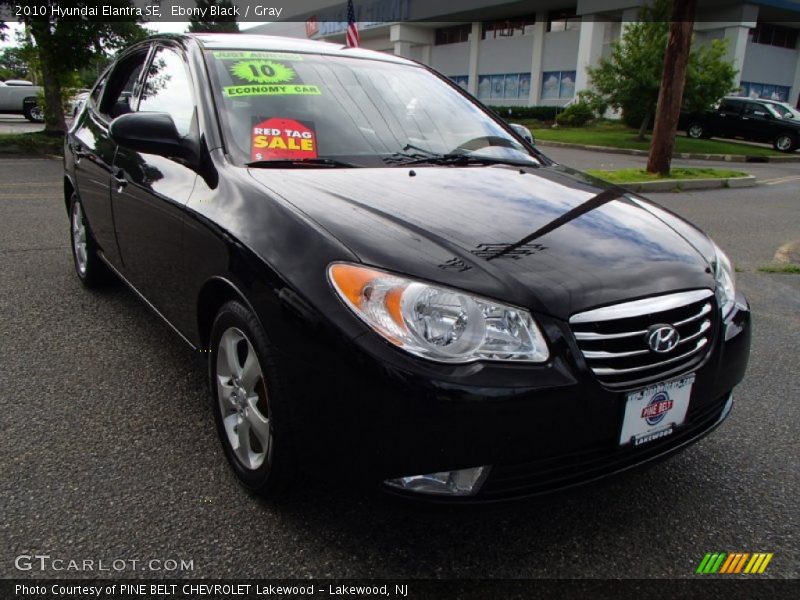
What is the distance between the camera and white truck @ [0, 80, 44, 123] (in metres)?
23.9

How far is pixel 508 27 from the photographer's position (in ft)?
123

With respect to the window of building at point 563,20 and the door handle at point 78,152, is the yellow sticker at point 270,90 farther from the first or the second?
the window of building at point 563,20

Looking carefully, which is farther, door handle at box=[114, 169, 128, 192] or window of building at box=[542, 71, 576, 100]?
window of building at box=[542, 71, 576, 100]

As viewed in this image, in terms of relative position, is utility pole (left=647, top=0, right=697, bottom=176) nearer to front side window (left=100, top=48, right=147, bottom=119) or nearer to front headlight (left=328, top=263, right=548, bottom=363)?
front side window (left=100, top=48, right=147, bottom=119)

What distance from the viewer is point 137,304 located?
411cm

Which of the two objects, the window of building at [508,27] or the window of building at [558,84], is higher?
Answer: the window of building at [508,27]

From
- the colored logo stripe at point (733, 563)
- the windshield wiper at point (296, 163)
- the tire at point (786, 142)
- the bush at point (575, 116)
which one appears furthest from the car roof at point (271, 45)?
the bush at point (575, 116)

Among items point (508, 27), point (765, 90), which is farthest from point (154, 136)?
point (508, 27)

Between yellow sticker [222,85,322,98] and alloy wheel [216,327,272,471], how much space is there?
1074mm

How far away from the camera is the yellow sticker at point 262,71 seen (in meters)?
2.77

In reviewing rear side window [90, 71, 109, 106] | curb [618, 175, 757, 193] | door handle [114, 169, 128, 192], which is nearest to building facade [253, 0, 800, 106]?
curb [618, 175, 757, 193]

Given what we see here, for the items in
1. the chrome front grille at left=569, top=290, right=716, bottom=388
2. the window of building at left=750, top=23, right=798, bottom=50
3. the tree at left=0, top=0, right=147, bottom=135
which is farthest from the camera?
the window of building at left=750, top=23, right=798, bottom=50

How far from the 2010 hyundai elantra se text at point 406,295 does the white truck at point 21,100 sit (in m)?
25.0

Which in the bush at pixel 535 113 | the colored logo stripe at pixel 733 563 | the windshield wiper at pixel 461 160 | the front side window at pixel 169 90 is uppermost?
the bush at pixel 535 113
